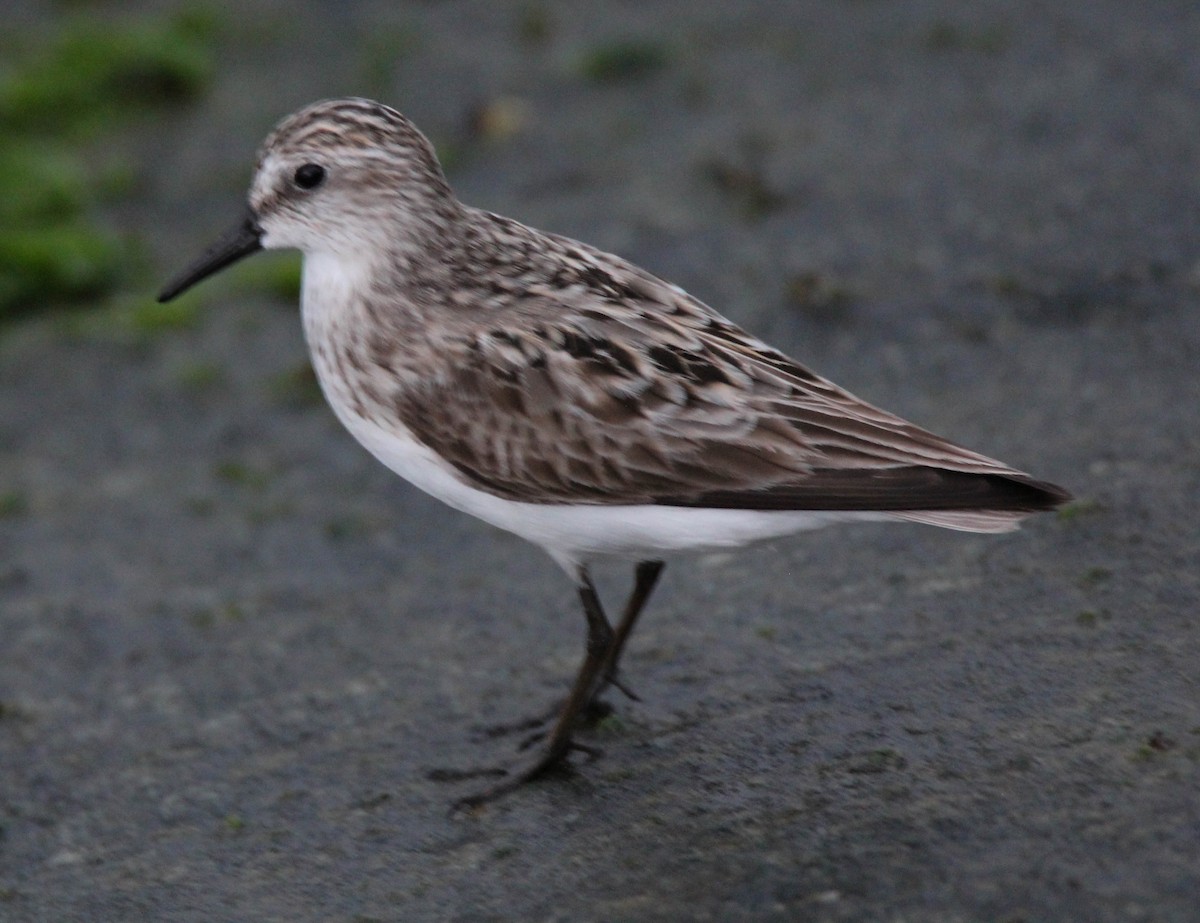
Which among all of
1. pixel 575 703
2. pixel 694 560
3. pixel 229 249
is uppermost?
pixel 229 249

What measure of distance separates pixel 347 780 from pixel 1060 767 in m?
2.52

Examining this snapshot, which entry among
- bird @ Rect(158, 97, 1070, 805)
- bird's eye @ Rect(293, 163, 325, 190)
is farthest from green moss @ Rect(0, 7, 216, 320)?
bird's eye @ Rect(293, 163, 325, 190)

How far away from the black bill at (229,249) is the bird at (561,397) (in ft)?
0.23

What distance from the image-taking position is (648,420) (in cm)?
557

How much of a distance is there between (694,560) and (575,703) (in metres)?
1.56

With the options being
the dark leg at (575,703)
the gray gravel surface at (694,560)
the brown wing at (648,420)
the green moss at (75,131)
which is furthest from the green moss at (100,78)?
the dark leg at (575,703)

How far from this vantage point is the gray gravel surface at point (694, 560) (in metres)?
5.20

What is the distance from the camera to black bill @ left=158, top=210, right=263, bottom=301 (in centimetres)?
632

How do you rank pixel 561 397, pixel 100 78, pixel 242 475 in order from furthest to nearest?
pixel 100 78 → pixel 242 475 → pixel 561 397

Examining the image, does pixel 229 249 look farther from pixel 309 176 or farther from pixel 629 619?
pixel 629 619

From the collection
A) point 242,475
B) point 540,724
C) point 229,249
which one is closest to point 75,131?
point 242,475

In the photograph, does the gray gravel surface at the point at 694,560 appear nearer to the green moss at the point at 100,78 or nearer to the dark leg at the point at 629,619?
the dark leg at the point at 629,619

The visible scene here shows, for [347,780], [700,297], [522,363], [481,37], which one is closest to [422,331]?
[522,363]

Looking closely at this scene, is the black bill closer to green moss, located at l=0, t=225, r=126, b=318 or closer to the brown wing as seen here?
the brown wing
